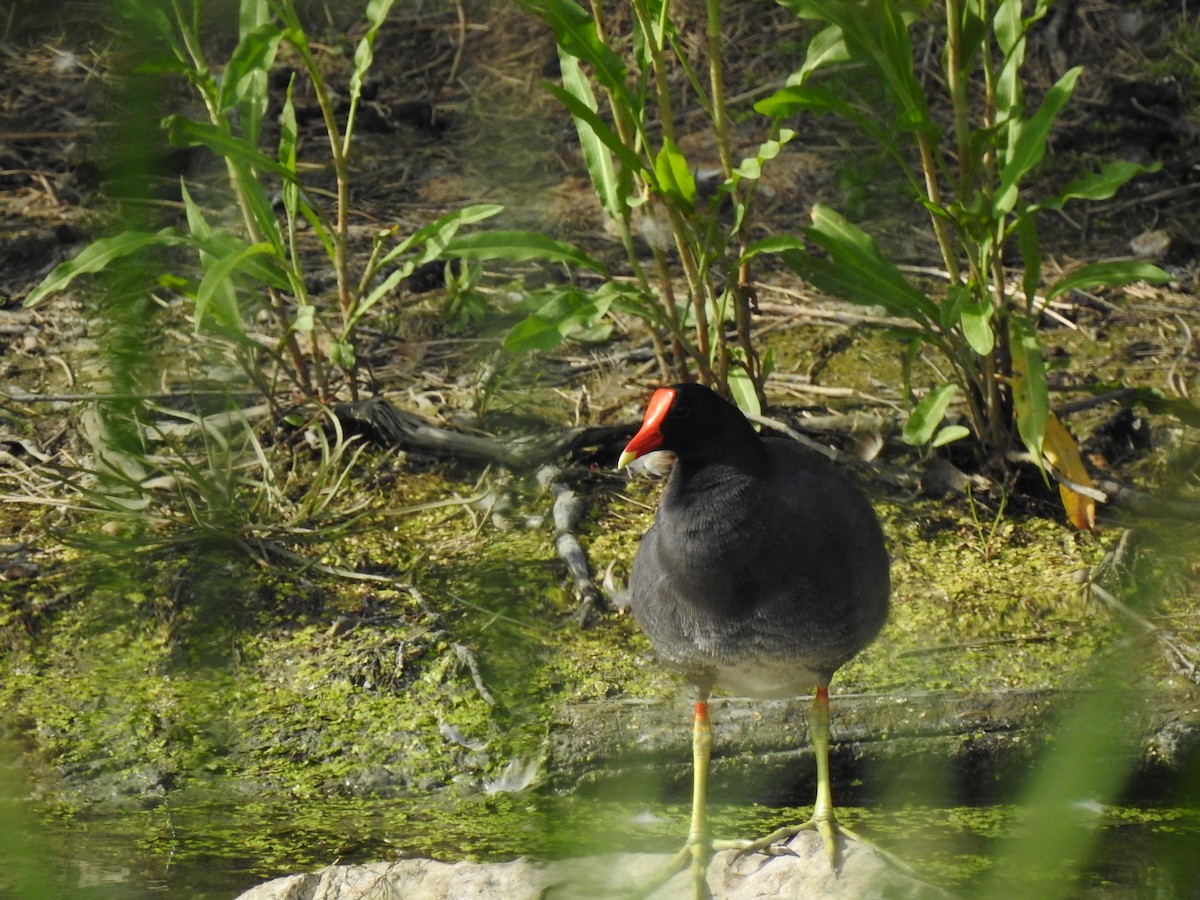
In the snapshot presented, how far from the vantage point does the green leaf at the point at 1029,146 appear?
308 centimetres

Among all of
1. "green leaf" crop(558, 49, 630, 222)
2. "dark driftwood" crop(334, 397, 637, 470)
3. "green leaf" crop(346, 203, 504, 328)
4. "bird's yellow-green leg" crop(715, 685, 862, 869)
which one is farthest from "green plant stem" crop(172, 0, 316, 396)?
"bird's yellow-green leg" crop(715, 685, 862, 869)

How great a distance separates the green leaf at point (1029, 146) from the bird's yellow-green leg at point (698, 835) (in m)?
1.30

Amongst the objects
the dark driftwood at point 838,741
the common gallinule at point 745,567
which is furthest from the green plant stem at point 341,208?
the common gallinule at point 745,567

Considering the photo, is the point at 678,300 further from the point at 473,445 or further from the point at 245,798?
the point at 245,798

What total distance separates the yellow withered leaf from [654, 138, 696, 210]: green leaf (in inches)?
40.7

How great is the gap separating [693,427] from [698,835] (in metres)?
0.72

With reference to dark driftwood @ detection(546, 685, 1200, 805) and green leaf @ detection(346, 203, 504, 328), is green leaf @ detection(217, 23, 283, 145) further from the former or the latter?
dark driftwood @ detection(546, 685, 1200, 805)

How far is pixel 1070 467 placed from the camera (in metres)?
3.43

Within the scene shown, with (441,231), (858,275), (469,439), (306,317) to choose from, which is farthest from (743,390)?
(306,317)

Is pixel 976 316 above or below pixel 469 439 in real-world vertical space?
above

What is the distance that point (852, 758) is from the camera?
279 centimetres

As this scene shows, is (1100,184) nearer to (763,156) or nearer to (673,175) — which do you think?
(763,156)

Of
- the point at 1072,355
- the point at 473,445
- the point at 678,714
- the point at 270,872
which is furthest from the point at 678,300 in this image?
the point at 270,872

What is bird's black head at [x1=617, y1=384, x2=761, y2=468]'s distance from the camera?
2393 mm
